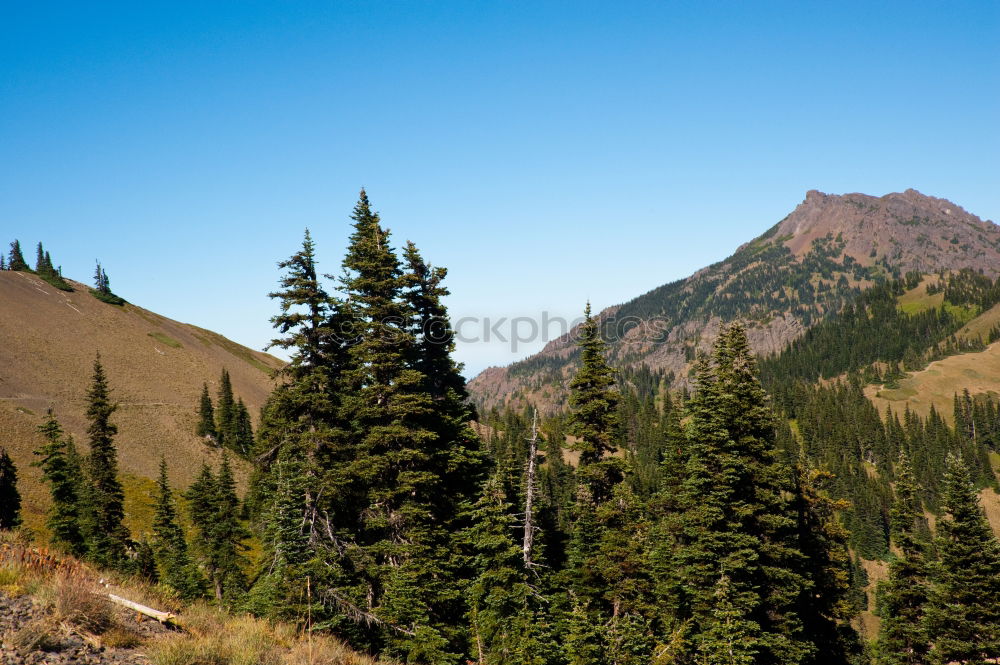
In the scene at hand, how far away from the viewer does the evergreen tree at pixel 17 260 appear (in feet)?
443

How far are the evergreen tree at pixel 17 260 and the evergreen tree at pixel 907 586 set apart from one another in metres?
165

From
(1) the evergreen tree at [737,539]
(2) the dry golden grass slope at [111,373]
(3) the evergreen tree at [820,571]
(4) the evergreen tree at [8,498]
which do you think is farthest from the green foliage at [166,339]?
(3) the evergreen tree at [820,571]

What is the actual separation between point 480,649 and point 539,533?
663 cm

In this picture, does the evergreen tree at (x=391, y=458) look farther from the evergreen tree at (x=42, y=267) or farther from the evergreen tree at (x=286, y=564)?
the evergreen tree at (x=42, y=267)

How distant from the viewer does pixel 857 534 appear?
405 ft

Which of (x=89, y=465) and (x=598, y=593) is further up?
(x=89, y=465)

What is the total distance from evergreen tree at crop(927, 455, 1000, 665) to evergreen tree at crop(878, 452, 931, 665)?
6.35 ft

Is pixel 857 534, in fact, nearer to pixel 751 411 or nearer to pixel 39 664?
pixel 751 411

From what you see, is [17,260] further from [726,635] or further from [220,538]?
[726,635]

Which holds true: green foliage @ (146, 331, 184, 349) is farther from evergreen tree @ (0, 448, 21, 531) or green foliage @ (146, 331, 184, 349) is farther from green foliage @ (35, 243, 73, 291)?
evergreen tree @ (0, 448, 21, 531)

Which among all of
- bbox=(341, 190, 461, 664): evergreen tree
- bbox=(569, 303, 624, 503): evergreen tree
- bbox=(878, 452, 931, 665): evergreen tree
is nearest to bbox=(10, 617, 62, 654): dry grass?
bbox=(341, 190, 461, 664): evergreen tree

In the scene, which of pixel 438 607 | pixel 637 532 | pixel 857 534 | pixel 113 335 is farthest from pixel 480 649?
pixel 857 534

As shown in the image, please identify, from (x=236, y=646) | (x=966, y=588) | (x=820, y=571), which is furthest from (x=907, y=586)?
(x=236, y=646)

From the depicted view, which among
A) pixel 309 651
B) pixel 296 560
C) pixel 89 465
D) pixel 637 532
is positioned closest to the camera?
pixel 309 651
